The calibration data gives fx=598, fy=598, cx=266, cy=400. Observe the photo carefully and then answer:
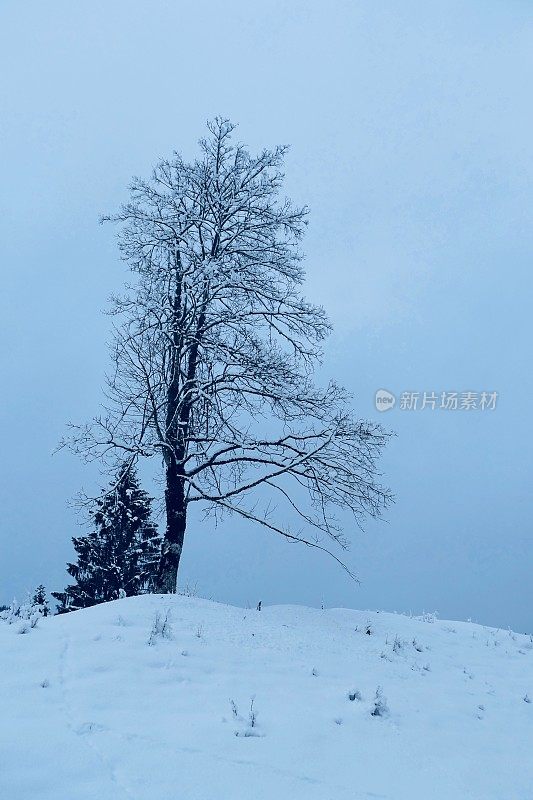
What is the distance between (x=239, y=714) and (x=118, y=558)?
71.9 feet

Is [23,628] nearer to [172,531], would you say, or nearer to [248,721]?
[248,721]

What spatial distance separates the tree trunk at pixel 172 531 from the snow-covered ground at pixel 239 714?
2427 mm

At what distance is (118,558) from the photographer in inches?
998

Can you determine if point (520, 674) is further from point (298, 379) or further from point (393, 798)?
point (298, 379)

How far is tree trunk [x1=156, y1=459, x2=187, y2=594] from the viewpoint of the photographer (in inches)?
405

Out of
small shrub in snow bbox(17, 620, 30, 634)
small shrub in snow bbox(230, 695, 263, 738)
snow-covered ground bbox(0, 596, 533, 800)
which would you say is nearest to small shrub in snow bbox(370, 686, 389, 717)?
snow-covered ground bbox(0, 596, 533, 800)

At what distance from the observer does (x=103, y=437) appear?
422 inches

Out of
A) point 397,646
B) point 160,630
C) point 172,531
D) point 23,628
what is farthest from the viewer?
point 172,531

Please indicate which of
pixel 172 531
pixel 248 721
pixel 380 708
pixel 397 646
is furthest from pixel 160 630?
pixel 172 531

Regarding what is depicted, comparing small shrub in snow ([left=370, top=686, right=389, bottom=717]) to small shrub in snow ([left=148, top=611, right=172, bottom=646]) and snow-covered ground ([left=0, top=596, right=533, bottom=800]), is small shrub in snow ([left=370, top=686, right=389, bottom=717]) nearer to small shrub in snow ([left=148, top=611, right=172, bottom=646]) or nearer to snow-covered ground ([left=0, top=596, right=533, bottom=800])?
snow-covered ground ([left=0, top=596, right=533, bottom=800])

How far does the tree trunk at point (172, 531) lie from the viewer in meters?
10.3

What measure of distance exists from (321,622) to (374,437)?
325 cm

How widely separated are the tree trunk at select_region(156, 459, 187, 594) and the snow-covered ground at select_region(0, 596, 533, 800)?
7.96 feet

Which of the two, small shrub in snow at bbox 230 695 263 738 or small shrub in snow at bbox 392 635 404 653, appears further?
small shrub in snow at bbox 392 635 404 653
